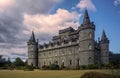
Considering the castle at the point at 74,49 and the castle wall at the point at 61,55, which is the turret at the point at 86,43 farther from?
the castle wall at the point at 61,55

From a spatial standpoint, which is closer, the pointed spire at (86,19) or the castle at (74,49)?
the castle at (74,49)

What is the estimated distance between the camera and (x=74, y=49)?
226ft

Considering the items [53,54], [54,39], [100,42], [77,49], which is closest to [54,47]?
[53,54]

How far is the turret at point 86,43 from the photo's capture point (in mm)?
59659

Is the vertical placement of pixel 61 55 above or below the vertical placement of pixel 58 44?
below

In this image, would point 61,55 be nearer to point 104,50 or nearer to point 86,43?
point 104,50

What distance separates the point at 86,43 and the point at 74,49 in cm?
928

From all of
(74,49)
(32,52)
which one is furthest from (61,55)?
(32,52)

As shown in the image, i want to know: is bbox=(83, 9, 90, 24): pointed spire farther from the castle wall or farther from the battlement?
the castle wall

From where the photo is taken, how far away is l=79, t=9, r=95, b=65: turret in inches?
2349

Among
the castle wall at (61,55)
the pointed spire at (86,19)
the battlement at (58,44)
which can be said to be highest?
the pointed spire at (86,19)

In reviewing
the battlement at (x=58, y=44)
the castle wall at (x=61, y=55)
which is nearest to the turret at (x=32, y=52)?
the castle wall at (x=61, y=55)

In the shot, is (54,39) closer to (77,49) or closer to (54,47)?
(54,47)

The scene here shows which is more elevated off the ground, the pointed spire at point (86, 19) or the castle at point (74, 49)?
the pointed spire at point (86, 19)
